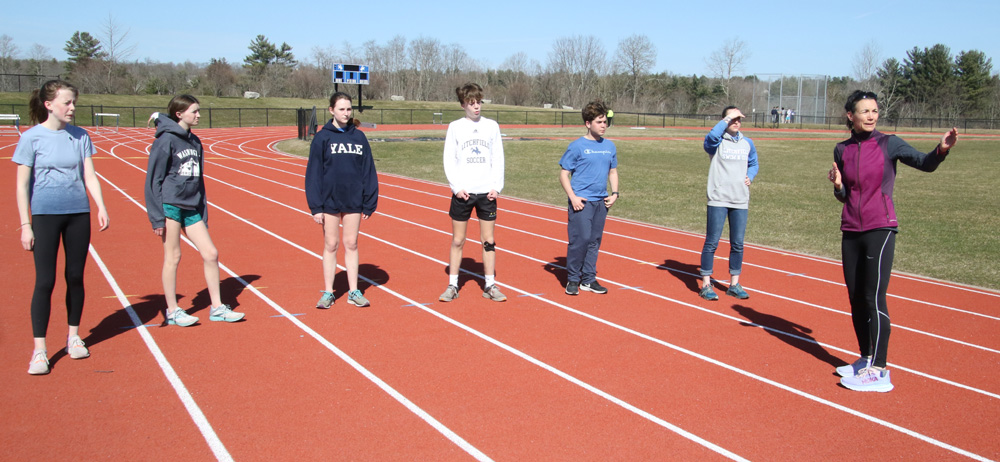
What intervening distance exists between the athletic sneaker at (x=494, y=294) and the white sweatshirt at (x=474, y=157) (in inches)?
38.4

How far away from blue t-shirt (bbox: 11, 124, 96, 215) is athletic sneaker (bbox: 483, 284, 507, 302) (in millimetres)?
3471

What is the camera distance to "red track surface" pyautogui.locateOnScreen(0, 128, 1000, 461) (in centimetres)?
389

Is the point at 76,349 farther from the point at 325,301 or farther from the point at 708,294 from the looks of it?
the point at 708,294

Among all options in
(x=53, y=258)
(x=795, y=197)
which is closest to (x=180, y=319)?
(x=53, y=258)

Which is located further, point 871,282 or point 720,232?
point 720,232

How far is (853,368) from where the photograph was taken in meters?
4.84

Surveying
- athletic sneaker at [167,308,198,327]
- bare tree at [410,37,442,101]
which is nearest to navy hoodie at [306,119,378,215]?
athletic sneaker at [167,308,198,327]

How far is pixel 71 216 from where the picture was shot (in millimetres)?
4805

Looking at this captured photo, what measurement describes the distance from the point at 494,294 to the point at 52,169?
3.71 meters

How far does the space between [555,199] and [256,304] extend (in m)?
8.89

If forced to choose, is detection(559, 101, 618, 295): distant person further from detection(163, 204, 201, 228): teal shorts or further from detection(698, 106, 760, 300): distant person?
detection(163, 204, 201, 228): teal shorts

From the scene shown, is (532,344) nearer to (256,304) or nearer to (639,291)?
(639,291)

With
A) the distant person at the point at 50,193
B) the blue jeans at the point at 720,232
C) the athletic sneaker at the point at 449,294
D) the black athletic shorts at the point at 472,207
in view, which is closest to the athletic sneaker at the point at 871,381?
the blue jeans at the point at 720,232

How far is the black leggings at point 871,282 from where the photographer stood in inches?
181
